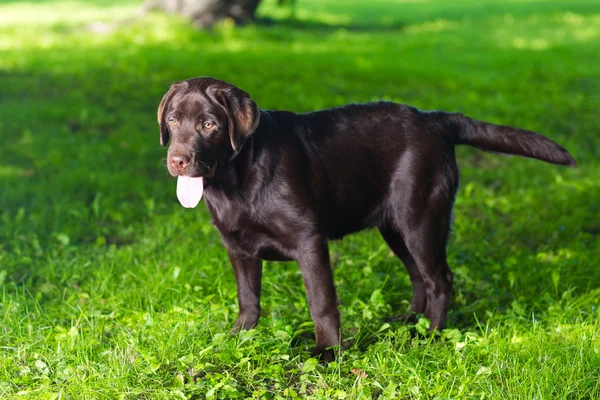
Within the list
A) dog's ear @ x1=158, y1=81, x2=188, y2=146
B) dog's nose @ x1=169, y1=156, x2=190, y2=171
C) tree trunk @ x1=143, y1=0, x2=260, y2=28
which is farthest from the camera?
tree trunk @ x1=143, y1=0, x2=260, y2=28

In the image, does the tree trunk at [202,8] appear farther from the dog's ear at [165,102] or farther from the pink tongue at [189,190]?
the pink tongue at [189,190]

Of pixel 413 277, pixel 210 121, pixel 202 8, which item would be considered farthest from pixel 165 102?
pixel 202 8

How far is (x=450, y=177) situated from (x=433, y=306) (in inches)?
30.9

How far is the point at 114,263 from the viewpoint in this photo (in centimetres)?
550

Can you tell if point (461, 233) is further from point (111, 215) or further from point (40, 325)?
point (40, 325)

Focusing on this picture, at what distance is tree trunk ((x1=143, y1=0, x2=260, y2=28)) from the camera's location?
588 inches

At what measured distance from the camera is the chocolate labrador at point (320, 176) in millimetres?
3912

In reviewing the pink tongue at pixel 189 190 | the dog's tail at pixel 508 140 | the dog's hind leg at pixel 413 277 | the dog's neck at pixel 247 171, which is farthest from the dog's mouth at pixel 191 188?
the dog's tail at pixel 508 140

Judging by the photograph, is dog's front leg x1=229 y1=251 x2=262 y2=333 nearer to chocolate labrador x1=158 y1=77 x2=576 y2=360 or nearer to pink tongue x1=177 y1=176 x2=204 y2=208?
chocolate labrador x1=158 y1=77 x2=576 y2=360

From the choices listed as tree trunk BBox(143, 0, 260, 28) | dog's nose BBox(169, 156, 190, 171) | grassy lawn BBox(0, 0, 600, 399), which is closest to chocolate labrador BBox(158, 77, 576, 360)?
dog's nose BBox(169, 156, 190, 171)

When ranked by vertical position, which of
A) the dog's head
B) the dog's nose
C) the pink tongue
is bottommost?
the pink tongue

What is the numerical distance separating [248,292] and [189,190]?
871mm

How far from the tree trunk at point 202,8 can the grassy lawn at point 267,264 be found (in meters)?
1.30

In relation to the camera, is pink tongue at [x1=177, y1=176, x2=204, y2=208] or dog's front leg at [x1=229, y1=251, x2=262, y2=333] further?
dog's front leg at [x1=229, y1=251, x2=262, y2=333]
